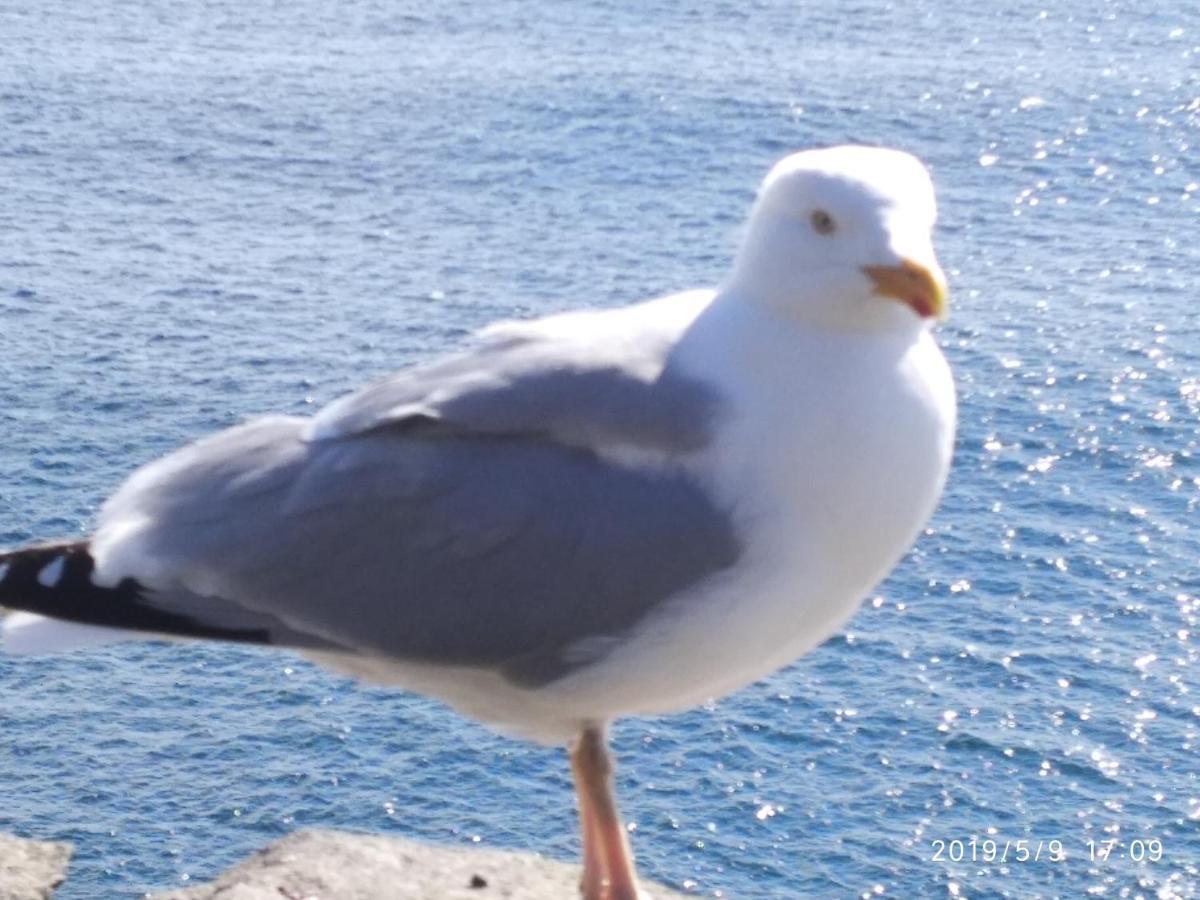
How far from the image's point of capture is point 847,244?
747 cm

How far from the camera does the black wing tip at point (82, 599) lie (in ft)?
25.9

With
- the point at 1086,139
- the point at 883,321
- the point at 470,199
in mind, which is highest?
the point at 1086,139

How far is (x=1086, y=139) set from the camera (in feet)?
338

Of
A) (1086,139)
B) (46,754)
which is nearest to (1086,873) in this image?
(46,754)

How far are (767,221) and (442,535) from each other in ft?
5.86

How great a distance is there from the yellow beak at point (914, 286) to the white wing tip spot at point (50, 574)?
11.2 ft

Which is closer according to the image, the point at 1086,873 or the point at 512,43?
the point at 1086,873

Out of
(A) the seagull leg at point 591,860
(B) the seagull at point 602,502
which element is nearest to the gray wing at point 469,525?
(B) the seagull at point 602,502

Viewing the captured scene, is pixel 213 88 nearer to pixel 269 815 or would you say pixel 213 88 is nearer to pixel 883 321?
pixel 269 815

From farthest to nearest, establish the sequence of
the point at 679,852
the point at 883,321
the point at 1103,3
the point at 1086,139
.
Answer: the point at 1103,3, the point at 1086,139, the point at 679,852, the point at 883,321

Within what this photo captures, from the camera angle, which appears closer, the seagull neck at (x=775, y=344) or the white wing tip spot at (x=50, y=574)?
the seagull neck at (x=775, y=344)

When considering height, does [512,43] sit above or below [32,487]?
above
